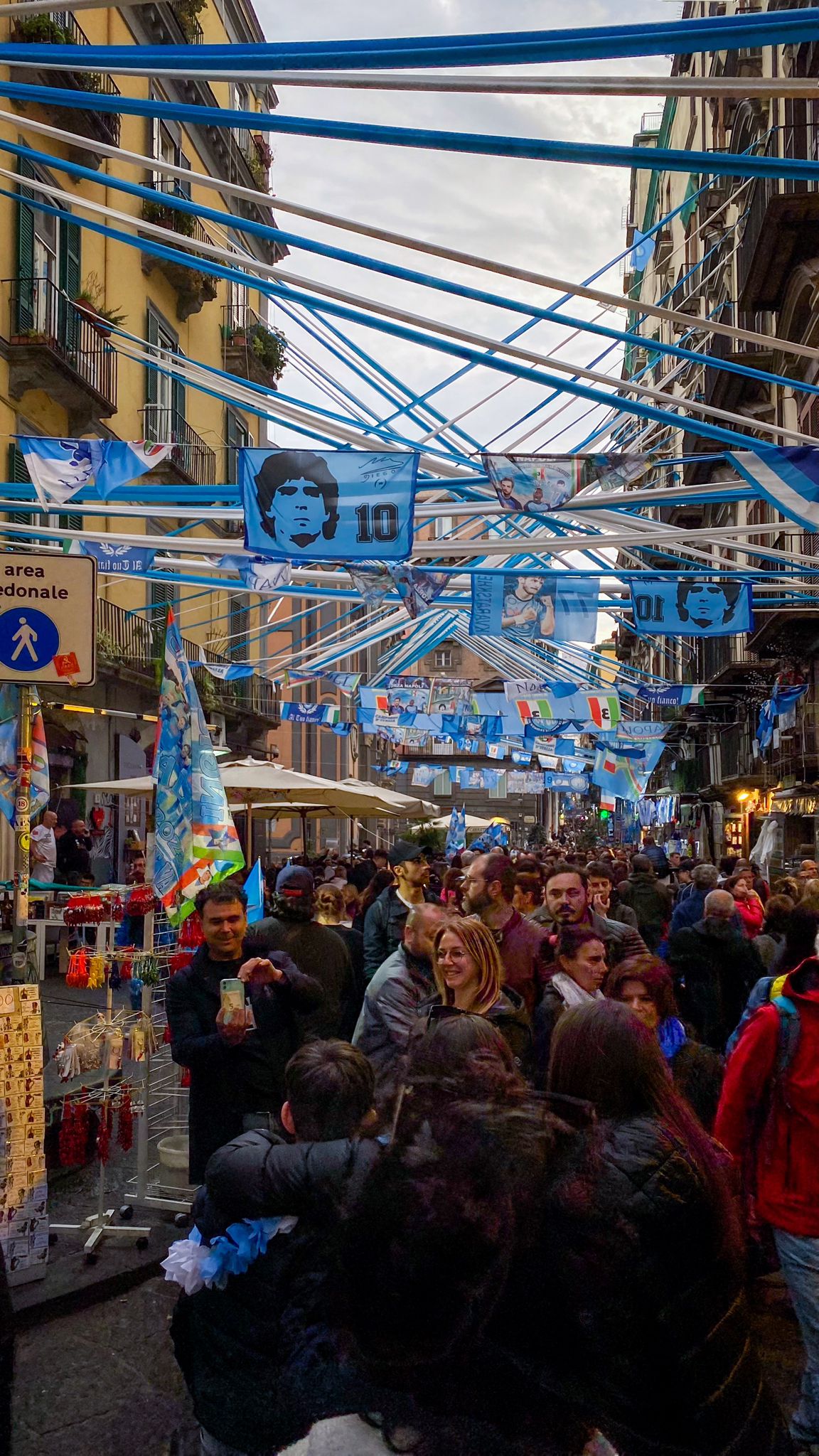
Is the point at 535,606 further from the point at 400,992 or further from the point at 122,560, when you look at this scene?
the point at 400,992

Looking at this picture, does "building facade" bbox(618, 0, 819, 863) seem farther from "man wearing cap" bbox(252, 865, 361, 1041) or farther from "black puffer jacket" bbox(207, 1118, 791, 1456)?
"black puffer jacket" bbox(207, 1118, 791, 1456)

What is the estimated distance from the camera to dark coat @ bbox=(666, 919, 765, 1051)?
7.16 metres

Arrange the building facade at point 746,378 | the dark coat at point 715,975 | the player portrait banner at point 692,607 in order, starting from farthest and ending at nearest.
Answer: the building facade at point 746,378 → the player portrait banner at point 692,607 → the dark coat at point 715,975

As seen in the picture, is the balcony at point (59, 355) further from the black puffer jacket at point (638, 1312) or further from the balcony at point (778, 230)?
the black puffer jacket at point (638, 1312)

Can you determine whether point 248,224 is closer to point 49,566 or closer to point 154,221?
point 49,566

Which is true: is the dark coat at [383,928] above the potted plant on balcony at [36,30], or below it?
below

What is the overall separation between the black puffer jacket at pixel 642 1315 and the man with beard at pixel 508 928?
3363 mm

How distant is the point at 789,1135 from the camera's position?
387 cm

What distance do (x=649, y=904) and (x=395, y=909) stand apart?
3.52m

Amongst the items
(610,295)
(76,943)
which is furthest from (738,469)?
(76,943)

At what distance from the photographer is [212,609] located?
2605 cm

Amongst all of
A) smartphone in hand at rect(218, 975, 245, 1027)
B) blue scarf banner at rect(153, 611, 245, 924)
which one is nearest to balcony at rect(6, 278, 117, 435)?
blue scarf banner at rect(153, 611, 245, 924)

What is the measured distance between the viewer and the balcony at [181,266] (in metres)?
19.6

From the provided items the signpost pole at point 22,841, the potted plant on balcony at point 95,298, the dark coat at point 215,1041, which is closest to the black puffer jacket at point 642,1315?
the dark coat at point 215,1041
